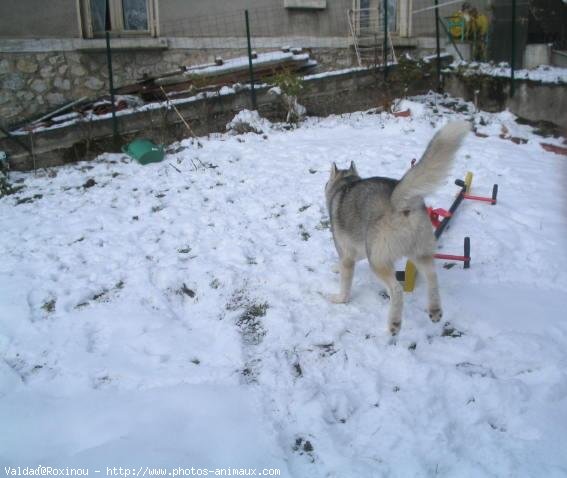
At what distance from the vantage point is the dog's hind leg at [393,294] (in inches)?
119

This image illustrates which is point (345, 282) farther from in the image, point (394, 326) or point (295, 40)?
point (295, 40)

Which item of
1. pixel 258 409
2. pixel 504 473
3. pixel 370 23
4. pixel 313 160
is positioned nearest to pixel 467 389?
pixel 504 473

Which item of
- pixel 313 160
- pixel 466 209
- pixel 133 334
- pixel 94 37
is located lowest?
pixel 133 334

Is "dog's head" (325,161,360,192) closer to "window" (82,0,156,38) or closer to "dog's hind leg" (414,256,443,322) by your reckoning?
"dog's hind leg" (414,256,443,322)

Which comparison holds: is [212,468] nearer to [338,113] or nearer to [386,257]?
[386,257]

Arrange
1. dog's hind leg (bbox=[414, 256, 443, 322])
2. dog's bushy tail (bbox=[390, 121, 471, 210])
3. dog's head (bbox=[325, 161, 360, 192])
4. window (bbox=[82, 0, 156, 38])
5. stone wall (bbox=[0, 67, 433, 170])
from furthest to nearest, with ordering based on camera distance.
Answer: window (bbox=[82, 0, 156, 38]), stone wall (bbox=[0, 67, 433, 170]), dog's head (bbox=[325, 161, 360, 192]), dog's hind leg (bbox=[414, 256, 443, 322]), dog's bushy tail (bbox=[390, 121, 471, 210])

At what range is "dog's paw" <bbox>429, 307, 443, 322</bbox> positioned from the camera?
3.11 meters

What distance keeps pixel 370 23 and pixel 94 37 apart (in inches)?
219

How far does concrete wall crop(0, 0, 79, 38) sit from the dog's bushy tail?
286 inches

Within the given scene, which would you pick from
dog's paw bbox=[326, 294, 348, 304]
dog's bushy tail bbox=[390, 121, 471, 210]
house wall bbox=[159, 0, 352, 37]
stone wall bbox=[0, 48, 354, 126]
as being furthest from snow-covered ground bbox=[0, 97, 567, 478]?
house wall bbox=[159, 0, 352, 37]

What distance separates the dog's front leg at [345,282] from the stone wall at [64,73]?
6426mm

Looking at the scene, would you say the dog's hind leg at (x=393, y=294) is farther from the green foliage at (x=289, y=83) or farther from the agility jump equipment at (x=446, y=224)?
the green foliage at (x=289, y=83)

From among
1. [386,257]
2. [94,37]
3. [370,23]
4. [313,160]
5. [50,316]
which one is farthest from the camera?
[370,23]

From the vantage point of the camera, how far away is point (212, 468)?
7.27ft
